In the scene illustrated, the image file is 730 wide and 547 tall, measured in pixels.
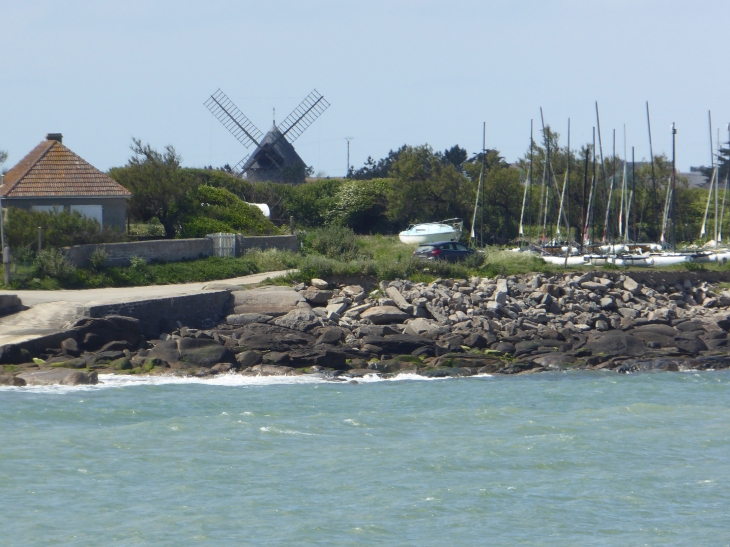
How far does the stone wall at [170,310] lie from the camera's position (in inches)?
1038

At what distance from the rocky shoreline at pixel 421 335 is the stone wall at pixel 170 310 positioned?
362 millimetres

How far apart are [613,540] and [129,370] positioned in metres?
13.6

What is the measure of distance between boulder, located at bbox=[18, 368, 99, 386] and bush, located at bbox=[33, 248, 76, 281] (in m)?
7.77

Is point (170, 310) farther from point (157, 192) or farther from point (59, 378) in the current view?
point (157, 192)

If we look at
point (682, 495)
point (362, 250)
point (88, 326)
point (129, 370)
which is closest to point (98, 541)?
point (682, 495)

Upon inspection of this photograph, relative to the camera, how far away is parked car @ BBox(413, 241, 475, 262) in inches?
1387

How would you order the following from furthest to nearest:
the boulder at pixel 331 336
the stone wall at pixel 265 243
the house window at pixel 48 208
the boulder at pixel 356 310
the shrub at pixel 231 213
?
the shrub at pixel 231 213
the stone wall at pixel 265 243
the house window at pixel 48 208
the boulder at pixel 356 310
the boulder at pixel 331 336

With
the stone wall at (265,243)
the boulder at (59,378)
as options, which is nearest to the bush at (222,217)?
the stone wall at (265,243)

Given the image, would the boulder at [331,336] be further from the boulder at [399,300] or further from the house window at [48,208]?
the house window at [48,208]

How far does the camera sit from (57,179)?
1395 inches

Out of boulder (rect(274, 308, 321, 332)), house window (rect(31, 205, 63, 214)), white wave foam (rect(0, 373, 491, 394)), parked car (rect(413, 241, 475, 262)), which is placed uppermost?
house window (rect(31, 205, 63, 214))

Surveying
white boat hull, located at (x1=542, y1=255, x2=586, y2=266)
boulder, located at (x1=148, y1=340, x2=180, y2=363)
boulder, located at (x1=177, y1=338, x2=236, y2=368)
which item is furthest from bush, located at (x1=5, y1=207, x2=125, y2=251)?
white boat hull, located at (x1=542, y1=255, x2=586, y2=266)

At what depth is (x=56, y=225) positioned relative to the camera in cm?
3145

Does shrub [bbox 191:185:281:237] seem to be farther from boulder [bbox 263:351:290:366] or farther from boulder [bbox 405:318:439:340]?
boulder [bbox 263:351:290:366]
